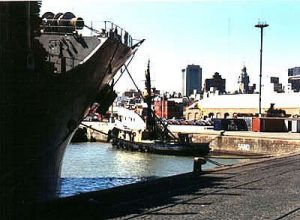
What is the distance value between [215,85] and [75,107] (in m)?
137

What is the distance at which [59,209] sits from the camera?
1153 centimetres

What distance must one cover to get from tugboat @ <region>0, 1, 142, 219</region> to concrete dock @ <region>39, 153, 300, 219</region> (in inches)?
54.3

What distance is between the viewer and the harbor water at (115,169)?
25906 mm

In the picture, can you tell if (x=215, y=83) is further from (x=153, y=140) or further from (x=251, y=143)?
(x=251, y=143)

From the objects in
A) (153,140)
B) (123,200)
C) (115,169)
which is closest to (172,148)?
(153,140)

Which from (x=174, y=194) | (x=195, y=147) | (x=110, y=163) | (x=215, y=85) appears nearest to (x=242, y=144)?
(x=195, y=147)

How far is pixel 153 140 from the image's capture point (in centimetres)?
5044

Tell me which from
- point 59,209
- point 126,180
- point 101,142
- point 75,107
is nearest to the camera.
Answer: point 59,209

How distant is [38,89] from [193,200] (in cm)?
538

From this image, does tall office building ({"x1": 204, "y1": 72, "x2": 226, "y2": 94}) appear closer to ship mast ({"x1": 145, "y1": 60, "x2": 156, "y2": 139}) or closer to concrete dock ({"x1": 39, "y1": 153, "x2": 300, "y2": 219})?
ship mast ({"x1": 145, "y1": 60, "x2": 156, "y2": 139})

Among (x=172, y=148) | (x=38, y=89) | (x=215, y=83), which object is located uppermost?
(x=215, y=83)

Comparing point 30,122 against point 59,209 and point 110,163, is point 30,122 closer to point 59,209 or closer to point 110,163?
point 59,209

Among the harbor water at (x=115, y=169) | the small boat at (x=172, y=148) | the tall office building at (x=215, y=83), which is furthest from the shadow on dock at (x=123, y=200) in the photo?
the tall office building at (x=215, y=83)

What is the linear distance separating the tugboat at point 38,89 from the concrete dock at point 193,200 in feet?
4.52
